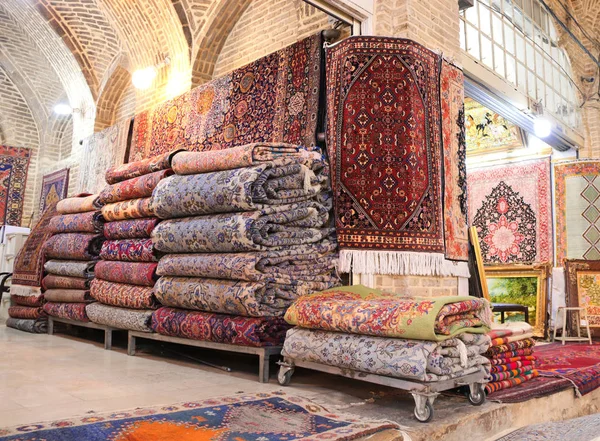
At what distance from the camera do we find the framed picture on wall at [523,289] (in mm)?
7730

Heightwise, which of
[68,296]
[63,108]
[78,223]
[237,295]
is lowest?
[68,296]

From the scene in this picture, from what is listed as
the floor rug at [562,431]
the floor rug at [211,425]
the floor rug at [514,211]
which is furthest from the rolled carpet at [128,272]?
the floor rug at [514,211]

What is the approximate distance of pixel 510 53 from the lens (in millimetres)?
7461

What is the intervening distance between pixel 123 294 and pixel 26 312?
2.21 meters

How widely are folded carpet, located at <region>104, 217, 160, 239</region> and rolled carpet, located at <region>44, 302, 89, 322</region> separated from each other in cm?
81

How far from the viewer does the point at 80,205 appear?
5.95m

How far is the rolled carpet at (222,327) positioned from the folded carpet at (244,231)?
494 mm

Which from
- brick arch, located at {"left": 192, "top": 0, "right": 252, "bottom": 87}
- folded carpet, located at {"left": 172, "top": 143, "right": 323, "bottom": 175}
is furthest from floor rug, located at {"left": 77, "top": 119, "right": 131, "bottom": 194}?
folded carpet, located at {"left": 172, "top": 143, "right": 323, "bottom": 175}

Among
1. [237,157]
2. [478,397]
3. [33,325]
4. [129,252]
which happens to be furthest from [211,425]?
[33,325]

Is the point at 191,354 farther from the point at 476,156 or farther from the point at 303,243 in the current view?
the point at 476,156

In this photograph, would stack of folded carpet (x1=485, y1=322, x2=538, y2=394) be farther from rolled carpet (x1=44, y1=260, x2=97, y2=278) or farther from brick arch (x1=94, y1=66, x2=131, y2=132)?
brick arch (x1=94, y1=66, x2=131, y2=132)

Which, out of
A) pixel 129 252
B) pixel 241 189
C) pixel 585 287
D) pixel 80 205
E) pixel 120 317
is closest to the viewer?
pixel 241 189

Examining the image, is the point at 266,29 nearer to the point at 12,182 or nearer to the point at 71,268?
the point at 71,268

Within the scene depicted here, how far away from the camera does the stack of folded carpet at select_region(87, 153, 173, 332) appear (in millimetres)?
4535
